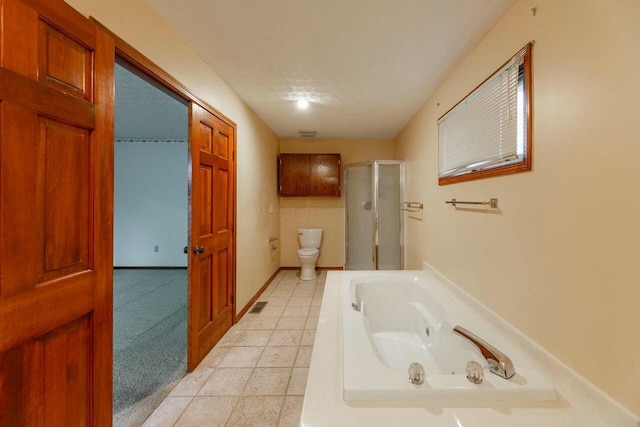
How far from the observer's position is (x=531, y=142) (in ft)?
3.67

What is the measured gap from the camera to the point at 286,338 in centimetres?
213

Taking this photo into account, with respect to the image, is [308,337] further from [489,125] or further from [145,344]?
[489,125]

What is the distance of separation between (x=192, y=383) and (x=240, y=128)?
2.19 m

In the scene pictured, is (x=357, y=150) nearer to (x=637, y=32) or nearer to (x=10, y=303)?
(x=637, y=32)

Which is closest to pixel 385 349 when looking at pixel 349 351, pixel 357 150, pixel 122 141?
pixel 349 351

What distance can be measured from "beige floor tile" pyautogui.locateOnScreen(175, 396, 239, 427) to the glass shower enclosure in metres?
2.41

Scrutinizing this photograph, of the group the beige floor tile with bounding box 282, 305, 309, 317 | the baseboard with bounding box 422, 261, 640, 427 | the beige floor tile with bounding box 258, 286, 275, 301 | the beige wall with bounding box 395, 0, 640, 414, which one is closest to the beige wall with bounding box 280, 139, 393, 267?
the beige floor tile with bounding box 258, 286, 275, 301

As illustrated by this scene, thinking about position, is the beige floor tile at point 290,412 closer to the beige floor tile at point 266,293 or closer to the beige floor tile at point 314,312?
the beige floor tile at point 314,312

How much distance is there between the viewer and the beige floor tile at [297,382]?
154 centimetres

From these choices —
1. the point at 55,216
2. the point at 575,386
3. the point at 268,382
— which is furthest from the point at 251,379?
the point at 575,386

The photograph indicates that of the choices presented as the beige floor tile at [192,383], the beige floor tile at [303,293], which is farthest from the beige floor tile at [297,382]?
the beige floor tile at [303,293]

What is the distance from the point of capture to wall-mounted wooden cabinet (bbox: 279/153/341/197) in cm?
396

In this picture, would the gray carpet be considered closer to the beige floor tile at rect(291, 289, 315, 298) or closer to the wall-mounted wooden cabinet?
the beige floor tile at rect(291, 289, 315, 298)

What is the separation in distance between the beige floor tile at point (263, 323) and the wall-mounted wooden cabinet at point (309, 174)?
2047 mm
